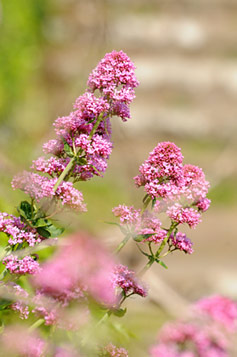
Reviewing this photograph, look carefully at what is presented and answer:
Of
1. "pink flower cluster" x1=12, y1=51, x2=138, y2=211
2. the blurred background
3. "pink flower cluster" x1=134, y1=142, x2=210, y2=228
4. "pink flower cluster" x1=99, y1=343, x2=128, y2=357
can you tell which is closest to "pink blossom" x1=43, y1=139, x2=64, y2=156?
"pink flower cluster" x1=12, y1=51, x2=138, y2=211

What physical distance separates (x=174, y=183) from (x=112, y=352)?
217 mm

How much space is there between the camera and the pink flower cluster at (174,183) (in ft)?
2.48

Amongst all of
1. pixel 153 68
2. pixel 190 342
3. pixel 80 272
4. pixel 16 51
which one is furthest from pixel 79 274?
pixel 153 68

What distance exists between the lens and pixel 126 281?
30.3 inches

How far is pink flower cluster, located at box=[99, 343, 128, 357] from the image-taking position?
792 millimetres

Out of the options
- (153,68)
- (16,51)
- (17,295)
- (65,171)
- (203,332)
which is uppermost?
(153,68)

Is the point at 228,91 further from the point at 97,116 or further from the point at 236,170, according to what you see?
the point at 97,116

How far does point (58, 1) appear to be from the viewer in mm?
9422

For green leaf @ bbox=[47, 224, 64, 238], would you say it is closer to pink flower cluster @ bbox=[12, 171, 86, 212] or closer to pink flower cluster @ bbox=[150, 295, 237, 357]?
pink flower cluster @ bbox=[12, 171, 86, 212]

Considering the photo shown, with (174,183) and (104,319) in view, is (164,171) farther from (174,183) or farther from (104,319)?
(104,319)

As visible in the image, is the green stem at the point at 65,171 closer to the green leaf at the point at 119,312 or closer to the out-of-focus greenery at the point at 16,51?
the green leaf at the point at 119,312

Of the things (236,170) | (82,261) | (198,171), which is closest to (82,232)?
(82,261)

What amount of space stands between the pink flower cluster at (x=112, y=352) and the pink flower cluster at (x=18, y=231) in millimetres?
157

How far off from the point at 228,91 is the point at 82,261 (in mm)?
7104
